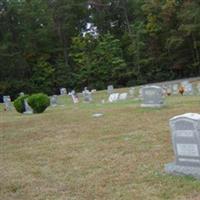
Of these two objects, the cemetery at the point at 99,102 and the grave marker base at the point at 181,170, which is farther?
the cemetery at the point at 99,102

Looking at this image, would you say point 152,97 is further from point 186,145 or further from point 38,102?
point 186,145

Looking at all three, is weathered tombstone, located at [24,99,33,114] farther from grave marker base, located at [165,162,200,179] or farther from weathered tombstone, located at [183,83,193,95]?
grave marker base, located at [165,162,200,179]

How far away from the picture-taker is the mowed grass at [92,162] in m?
5.62

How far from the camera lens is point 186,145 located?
6016 millimetres

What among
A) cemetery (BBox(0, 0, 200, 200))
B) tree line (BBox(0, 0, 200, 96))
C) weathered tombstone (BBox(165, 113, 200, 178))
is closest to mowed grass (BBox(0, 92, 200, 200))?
cemetery (BBox(0, 0, 200, 200))

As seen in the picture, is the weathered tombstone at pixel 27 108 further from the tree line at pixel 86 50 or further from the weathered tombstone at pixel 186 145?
the tree line at pixel 86 50

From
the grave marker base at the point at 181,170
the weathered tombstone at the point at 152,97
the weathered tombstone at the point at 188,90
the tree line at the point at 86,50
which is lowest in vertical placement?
the weathered tombstone at the point at 188,90

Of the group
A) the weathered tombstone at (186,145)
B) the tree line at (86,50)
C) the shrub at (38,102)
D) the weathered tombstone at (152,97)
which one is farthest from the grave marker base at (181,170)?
the tree line at (86,50)

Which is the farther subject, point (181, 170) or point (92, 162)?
point (92, 162)

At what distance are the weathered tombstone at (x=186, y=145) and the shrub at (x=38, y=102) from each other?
1152cm

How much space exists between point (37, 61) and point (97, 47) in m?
5.57

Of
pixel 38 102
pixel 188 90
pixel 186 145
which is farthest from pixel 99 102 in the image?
pixel 186 145

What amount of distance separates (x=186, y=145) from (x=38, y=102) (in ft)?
39.0

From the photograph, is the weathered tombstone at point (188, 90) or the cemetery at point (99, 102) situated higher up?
the cemetery at point (99, 102)
